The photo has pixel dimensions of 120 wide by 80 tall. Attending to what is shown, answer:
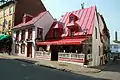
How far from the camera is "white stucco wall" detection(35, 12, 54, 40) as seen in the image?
2988cm

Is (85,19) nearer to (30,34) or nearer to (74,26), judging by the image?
(74,26)

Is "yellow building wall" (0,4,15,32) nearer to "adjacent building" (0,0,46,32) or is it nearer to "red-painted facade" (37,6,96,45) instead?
"adjacent building" (0,0,46,32)

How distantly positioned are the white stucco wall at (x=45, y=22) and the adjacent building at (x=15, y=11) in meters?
6.59

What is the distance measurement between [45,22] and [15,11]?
7.16 meters

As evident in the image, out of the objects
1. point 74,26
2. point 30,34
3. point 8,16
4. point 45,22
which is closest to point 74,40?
point 74,26

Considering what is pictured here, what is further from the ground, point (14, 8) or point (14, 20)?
point (14, 8)

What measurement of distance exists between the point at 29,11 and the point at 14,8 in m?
3.32

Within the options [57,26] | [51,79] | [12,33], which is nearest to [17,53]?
[12,33]

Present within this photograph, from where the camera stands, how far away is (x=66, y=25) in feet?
94.5

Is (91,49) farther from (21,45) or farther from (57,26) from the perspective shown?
(21,45)

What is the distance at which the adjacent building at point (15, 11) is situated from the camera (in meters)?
35.2

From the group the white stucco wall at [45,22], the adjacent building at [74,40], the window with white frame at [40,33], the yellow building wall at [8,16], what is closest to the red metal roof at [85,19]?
the adjacent building at [74,40]

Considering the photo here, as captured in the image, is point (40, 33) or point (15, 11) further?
point (15, 11)

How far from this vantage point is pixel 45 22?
31.0m
